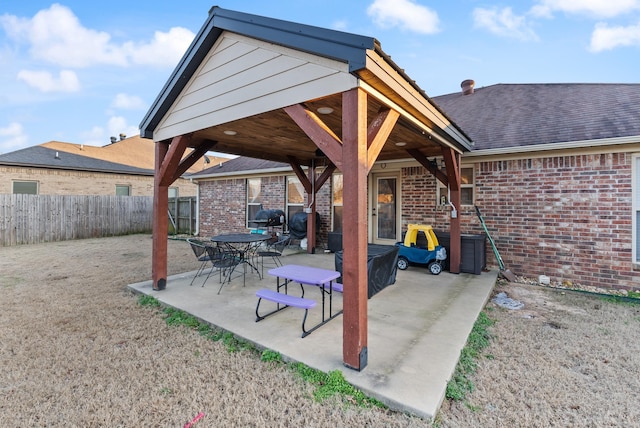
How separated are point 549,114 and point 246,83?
6313 mm

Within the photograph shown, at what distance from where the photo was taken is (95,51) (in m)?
9.98

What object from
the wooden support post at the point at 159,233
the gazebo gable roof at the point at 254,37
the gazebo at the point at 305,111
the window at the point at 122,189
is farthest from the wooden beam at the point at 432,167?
the window at the point at 122,189

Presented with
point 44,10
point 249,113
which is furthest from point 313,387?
Result: point 44,10

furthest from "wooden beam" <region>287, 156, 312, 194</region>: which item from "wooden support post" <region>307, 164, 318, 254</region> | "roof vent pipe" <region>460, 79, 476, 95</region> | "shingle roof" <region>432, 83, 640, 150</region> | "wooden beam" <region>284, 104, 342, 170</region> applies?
"roof vent pipe" <region>460, 79, 476, 95</region>

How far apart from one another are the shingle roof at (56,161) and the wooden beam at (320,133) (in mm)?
14807

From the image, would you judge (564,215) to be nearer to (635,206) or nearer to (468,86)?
(635,206)

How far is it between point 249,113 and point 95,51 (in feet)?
33.6

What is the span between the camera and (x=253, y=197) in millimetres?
10633

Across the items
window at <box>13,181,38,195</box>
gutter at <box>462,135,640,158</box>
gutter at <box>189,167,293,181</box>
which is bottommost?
window at <box>13,181,38,195</box>

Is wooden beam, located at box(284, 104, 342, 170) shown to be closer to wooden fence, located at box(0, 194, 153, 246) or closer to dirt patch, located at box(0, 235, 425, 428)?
dirt patch, located at box(0, 235, 425, 428)

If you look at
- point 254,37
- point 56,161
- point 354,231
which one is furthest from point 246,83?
point 56,161

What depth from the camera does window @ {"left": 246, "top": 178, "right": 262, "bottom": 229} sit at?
34.3ft

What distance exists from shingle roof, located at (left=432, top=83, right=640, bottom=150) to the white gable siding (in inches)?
175

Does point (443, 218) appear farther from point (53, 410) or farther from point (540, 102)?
point (53, 410)
